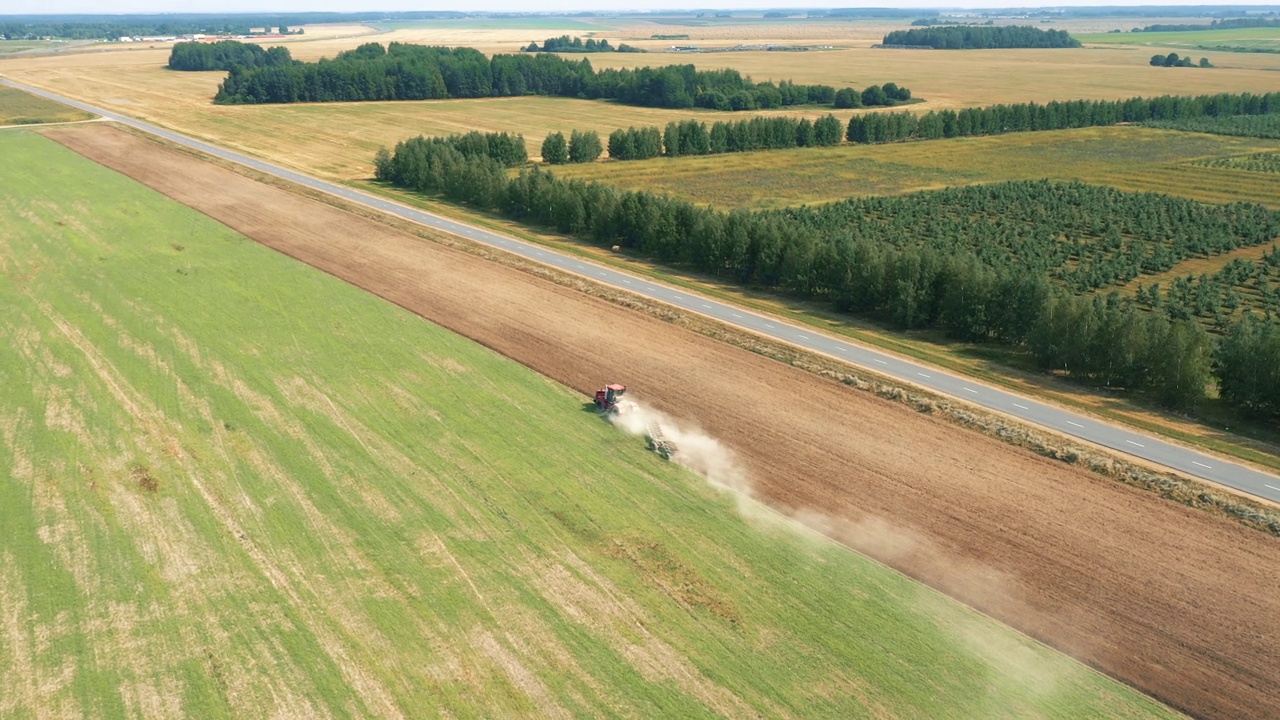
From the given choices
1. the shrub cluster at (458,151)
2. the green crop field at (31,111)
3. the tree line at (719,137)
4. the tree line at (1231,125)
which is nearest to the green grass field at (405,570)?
the shrub cluster at (458,151)

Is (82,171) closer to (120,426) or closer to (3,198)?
(3,198)

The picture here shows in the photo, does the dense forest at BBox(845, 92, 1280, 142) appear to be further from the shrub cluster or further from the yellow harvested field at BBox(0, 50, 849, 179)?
the shrub cluster

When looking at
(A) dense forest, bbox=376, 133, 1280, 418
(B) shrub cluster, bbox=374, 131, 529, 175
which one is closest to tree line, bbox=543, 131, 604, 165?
(B) shrub cluster, bbox=374, 131, 529, 175

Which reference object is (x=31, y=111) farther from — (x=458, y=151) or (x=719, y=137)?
(x=719, y=137)

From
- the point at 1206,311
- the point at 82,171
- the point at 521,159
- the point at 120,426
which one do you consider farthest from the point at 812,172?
the point at 120,426

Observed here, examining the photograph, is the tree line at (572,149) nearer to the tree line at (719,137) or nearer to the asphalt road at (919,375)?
the tree line at (719,137)

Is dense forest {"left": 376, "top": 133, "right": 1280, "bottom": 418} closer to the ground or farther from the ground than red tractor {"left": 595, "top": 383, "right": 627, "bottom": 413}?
farther from the ground
